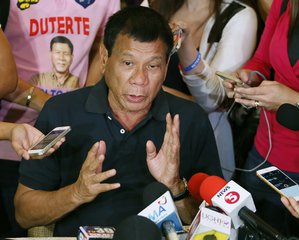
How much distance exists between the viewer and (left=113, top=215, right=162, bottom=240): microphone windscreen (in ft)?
4.17

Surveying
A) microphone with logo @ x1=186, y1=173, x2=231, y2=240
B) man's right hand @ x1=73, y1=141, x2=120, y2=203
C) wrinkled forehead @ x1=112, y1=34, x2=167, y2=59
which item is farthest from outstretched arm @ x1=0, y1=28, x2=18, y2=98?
microphone with logo @ x1=186, y1=173, x2=231, y2=240

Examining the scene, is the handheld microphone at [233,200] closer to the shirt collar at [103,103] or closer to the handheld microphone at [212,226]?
the handheld microphone at [212,226]

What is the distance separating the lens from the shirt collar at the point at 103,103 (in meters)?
2.12

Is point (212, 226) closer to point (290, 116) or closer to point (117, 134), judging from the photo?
point (290, 116)

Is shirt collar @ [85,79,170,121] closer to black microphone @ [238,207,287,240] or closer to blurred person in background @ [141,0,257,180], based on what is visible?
blurred person in background @ [141,0,257,180]

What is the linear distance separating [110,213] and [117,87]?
468 mm

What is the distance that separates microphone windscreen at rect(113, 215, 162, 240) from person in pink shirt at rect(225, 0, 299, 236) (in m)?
1.02

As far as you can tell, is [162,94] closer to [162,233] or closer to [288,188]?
[288,188]

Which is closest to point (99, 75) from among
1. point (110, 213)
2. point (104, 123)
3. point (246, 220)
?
point (104, 123)

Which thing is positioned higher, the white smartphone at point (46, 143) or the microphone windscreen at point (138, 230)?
the microphone windscreen at point (138, 230)

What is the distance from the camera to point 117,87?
205 cm

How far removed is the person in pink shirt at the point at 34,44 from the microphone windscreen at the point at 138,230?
123 centimetres

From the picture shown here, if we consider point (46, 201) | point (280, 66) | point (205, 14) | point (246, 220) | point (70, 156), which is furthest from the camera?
point (205, 14)

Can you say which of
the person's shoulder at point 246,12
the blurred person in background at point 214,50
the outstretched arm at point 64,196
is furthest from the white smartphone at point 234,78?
the outstretched arm at point 64,196
